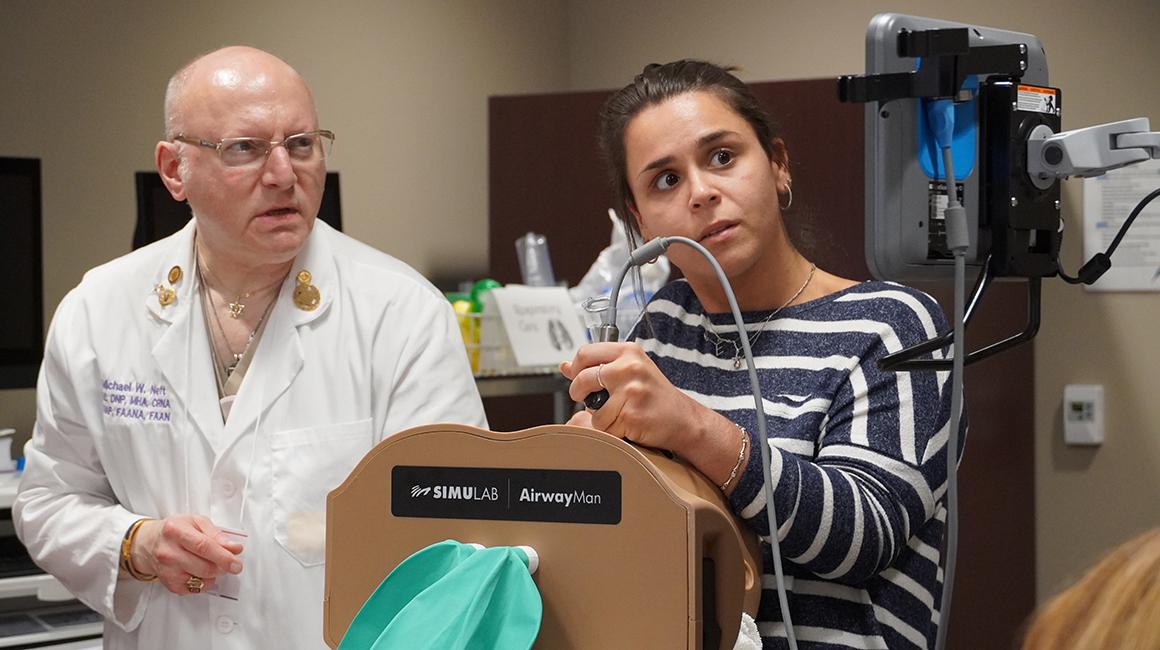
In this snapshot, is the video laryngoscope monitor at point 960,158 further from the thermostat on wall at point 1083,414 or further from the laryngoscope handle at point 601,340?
the thermostat on wall at point 1083,414

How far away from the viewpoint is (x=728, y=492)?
1023 millimetres

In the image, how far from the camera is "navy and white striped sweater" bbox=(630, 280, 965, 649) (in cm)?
107

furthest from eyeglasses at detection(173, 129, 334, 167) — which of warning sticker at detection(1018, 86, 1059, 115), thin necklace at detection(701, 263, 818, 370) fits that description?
warning sticker at detection(1018, 86, 1059, 115)

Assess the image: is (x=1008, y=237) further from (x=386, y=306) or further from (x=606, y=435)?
(x=386, y=306)

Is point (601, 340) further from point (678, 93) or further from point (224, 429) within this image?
point (224, 429)

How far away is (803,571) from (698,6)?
3078 mm

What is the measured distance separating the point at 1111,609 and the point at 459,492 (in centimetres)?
50

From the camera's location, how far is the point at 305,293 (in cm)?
173

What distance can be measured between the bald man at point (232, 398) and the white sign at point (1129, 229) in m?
2.21

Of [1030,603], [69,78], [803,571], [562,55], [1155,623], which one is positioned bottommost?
[1030,603]

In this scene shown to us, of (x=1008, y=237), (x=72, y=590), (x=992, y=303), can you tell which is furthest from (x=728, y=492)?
(x=992, y=303)

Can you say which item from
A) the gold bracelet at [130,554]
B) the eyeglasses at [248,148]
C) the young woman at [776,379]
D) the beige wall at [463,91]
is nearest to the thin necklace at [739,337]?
the young woman at [776,379]

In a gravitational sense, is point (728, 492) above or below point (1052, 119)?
below

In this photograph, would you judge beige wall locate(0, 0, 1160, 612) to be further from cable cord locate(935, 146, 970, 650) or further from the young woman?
cable cord locate(935, 146, 970, 650)
